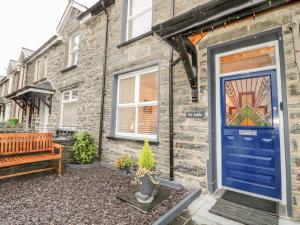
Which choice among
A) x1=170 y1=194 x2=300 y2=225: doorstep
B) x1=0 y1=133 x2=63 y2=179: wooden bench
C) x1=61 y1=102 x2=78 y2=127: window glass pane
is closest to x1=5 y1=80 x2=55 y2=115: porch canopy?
x1=61 y1=102 x2=78 y2=127: window glass pane

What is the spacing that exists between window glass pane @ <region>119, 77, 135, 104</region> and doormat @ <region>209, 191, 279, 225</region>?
375 centimetres

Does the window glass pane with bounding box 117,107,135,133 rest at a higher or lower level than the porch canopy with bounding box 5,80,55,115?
lower

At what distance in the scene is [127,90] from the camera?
5938mm

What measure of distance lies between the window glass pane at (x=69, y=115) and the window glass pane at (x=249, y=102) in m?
6.37

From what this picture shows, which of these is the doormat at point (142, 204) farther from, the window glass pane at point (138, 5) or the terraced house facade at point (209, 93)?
the window glass pane at point (138, 5)

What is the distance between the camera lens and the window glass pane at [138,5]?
5951 mm

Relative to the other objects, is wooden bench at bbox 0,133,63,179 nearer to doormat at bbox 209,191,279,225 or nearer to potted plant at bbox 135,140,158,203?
potted plant at bbox 135,140,158,203

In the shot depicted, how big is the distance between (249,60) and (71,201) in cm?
451

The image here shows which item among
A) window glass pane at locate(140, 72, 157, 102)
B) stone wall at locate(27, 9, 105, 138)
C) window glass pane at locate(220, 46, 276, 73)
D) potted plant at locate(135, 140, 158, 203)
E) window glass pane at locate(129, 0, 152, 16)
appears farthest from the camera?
stone wall at locate(27, 9, 105, 138)

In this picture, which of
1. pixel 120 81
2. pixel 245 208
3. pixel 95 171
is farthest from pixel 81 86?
pixel 245 208

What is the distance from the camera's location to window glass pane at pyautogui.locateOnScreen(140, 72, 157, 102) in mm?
5094

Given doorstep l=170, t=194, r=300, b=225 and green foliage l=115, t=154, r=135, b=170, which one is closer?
doorstep l=170, t=194, r=300, b=225

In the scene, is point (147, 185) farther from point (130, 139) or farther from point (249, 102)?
point (249, 102)

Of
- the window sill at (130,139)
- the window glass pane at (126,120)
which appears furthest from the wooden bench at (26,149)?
the window glass pane at (126,120)
